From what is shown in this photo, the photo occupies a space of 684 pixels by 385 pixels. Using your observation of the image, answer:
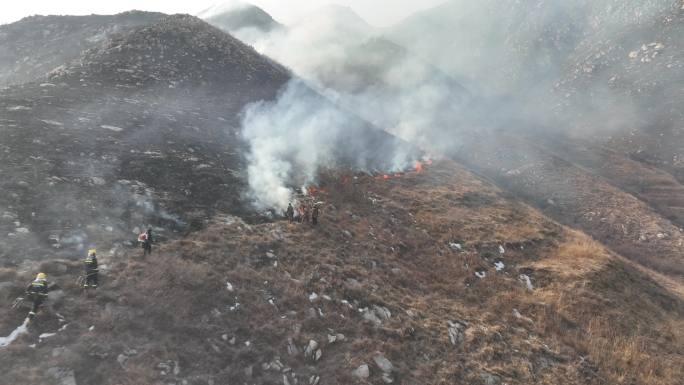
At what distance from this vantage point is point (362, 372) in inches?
414

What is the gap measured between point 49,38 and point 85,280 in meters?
45.1

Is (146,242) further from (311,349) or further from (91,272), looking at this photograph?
(311,349)

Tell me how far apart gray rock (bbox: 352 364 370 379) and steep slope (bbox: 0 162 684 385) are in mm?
67

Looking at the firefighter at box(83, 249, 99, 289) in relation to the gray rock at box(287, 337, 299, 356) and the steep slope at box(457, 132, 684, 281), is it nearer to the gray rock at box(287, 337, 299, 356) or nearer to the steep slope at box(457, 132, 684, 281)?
the gray rock at box(287, 337, 299, 356)

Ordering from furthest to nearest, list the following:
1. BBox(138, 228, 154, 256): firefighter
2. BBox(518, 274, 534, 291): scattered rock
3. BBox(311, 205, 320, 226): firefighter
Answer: BBox(311, 205, 320, 226): firefighter < BBox(518, 274, 534, 291): scattered rock < BBox(138, 228, 154, 256): firefighter

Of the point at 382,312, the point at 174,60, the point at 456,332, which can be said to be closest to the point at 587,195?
the point at 456,332

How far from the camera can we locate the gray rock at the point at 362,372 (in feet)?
34.2

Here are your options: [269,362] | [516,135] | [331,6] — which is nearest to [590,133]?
[516,135]

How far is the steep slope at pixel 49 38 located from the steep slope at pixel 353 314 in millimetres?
32305

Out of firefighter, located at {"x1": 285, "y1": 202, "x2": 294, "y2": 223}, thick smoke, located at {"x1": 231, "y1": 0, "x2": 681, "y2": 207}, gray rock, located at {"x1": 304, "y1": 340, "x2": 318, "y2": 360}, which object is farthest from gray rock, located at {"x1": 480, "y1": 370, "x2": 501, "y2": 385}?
thick smoke, located at {"x1": 231, "y1": 0, "x2": 681, "y2": 207}

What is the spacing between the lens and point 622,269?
19422mm

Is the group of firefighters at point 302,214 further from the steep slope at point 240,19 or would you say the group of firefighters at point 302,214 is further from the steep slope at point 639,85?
the steep slope at point 240,19

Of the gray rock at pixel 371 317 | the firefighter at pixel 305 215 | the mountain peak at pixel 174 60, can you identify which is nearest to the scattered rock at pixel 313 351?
the gray rock at pixel 371 317

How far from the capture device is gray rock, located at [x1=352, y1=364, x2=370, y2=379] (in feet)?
34.2
